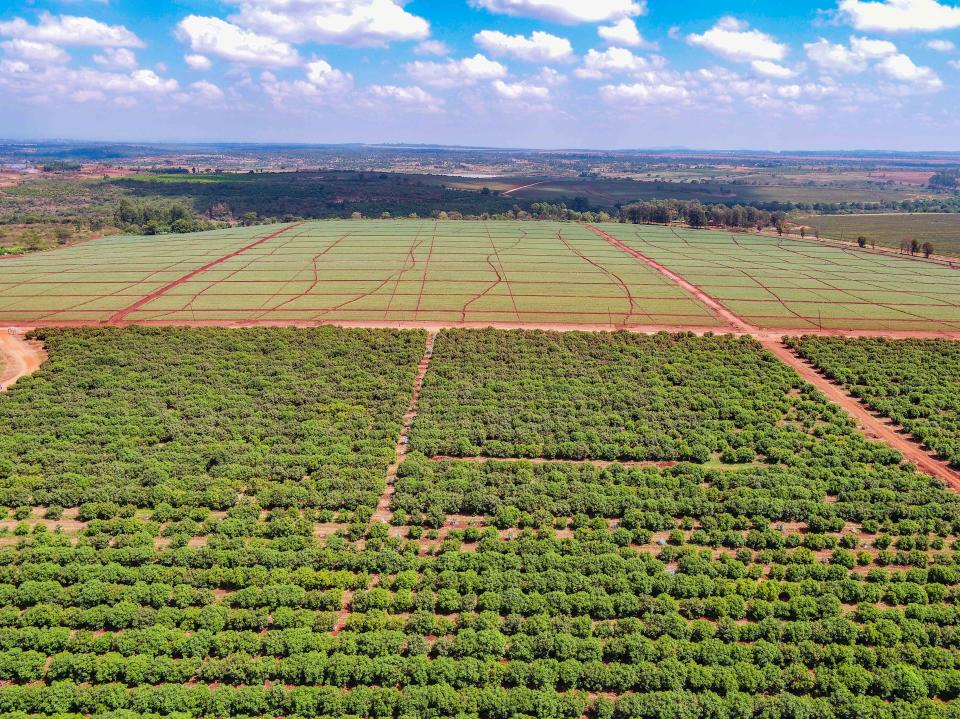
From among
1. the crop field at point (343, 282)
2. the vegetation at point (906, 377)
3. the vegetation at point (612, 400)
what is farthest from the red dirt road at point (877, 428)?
the crop field at point (343, 282)

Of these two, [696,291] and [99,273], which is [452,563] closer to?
[696,291]

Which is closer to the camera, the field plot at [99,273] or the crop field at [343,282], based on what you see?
the crop field at [343,282]

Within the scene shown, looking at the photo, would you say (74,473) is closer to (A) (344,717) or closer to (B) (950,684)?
(A) (344,717)

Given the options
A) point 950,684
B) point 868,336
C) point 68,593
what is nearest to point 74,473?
point 68,593

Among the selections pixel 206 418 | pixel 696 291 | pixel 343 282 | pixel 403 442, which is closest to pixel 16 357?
pixel 206 418

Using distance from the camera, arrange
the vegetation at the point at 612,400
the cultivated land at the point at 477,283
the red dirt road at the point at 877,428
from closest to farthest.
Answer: the red dirt road at the point at 877,428, the vegetation at the point at 612,400, the cultivated land at the point at 477,283

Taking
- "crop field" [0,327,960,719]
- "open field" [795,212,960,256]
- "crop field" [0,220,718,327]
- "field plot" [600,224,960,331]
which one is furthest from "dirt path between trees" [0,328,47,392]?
"open field" [795,212,960,256]

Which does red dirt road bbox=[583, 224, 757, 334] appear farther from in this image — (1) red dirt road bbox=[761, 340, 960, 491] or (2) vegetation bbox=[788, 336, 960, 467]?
(1) red dirt road bbox=[761, 340, 960, 491]

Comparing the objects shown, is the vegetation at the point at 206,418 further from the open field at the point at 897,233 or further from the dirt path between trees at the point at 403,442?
the open field at the point at 897,233
